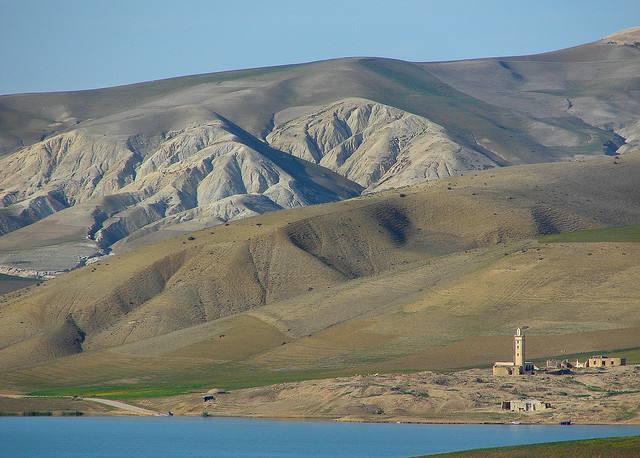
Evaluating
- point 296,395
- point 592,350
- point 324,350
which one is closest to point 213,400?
point 296,395

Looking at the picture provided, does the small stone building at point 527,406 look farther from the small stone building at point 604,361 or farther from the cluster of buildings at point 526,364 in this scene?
the small stone building at point 604,361

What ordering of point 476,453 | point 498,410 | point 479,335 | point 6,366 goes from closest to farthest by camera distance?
1. point 476,453
2. point 498,410
3. point 479,335
4. point 6,366

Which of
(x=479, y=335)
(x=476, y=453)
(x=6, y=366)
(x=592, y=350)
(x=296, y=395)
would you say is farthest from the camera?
(x=6, y=366)

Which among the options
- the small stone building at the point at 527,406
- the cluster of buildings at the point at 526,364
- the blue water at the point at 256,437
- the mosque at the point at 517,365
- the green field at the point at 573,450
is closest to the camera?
the green field at the point at 573,450

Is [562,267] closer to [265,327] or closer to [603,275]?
[603,275]

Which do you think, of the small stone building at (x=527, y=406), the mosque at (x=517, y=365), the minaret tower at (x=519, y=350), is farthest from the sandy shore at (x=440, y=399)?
the minaret tower at (x=519, y=350)

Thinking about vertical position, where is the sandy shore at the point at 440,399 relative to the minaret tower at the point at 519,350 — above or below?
below

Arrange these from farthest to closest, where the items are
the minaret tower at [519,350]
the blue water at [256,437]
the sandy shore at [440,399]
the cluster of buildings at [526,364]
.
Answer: the minaret tower at [519,350]
the cluster of buildings at [526,364]
the sandy shore at [440,399]
the blue water at [256,437]

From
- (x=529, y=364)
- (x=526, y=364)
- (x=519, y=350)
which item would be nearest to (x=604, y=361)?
(x=529, y=364)
